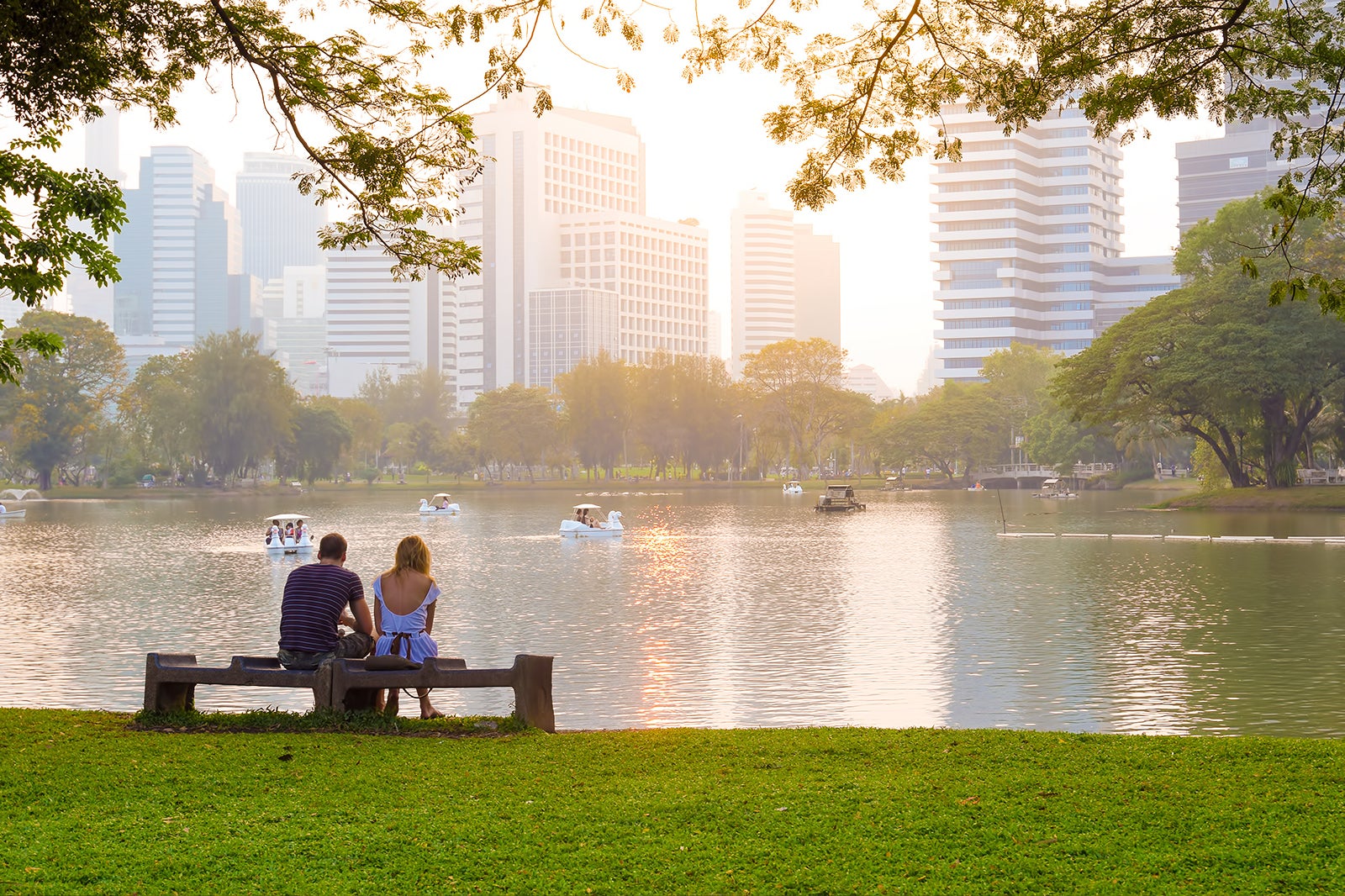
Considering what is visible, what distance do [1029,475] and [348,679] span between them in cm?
11791

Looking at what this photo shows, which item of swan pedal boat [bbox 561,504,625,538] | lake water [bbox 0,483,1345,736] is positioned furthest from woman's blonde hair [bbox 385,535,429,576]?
swan pedal boat [bbox 561,504,625,538]

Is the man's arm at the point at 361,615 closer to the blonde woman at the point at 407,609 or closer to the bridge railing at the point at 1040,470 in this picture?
the blonde woman at the point at 407,609

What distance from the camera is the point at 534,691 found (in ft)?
32.1

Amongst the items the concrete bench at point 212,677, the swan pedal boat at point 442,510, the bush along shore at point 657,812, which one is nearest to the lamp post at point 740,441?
the swan pedal boat at point 442,510

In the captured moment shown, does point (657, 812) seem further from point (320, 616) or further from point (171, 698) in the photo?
point (171, 698)

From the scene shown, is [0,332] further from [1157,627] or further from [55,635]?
[1157,627]

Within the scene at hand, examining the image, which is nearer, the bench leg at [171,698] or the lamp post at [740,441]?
the bench leg at [171,698]

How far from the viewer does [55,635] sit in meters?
21.5

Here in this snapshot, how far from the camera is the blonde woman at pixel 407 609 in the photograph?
10.8 meters

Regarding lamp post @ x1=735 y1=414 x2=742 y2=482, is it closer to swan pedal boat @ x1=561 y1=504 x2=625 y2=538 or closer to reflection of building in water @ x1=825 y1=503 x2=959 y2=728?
swan pedal boat @ x1=561 y1=504 x2=625 y2=538

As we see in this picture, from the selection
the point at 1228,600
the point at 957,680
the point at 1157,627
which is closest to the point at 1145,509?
the point at 1228,600

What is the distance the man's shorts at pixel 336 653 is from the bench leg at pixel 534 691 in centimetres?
146

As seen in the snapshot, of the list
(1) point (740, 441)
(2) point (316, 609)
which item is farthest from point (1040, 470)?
(2) point (316, 609)

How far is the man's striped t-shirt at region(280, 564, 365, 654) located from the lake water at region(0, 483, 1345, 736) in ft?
12.9
